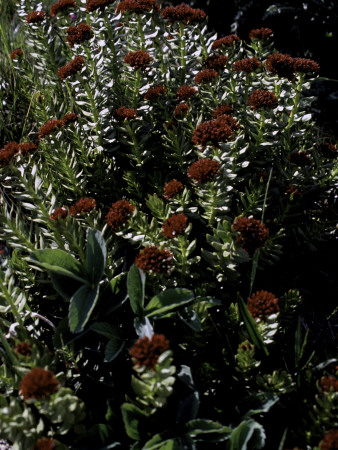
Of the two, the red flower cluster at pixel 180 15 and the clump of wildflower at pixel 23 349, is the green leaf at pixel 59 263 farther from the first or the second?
the red flower cluster at pixel 180 15

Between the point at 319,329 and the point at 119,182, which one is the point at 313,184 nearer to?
the point at 319,329

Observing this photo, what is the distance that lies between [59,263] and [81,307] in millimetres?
208

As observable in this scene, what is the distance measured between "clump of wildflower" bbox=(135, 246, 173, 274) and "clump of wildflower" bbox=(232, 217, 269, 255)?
301 millimetres

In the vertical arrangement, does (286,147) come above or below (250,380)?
above

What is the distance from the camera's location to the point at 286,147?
2326 mm

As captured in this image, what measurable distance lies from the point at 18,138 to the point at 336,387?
118 inches

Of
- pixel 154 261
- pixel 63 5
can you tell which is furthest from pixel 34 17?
pixel 154 261

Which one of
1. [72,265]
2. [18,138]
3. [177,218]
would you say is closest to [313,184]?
[177,218]

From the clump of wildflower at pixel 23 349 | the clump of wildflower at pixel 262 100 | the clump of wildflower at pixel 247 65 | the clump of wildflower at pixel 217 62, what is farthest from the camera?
the clump of wildflower at pixel 217 62

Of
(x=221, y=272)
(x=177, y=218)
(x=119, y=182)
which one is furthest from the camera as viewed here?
(x=119, y=182)

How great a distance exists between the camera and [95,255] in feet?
5.58

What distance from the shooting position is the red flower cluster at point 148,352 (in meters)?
1.25

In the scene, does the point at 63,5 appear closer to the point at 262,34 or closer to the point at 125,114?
the point at 125,114

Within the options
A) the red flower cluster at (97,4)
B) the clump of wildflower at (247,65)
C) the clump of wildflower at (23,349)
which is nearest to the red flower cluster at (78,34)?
the red flower cluster at (97,4)
